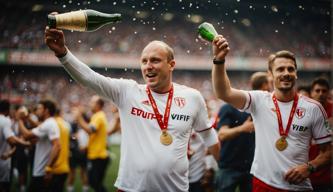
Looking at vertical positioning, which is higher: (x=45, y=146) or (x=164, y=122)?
(x=164, y=122)

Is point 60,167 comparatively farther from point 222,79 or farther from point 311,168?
point 311,168

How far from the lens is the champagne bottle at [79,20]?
2533mm

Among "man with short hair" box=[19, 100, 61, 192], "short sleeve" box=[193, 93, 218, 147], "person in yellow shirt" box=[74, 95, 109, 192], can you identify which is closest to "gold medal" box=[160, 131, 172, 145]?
"short sleeve" box=[193, 93, 218, 147]

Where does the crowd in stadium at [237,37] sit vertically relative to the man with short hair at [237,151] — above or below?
above

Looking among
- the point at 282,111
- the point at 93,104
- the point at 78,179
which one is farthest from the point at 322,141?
the point at 78,179

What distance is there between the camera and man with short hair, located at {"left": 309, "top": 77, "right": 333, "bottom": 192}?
439 centimetres

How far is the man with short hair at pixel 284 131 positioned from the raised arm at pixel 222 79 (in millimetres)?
10

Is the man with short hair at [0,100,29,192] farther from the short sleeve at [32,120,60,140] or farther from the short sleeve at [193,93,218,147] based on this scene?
the short sleeve at [193,93,218,147]

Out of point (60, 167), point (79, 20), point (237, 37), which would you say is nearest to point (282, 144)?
point (79, 20)

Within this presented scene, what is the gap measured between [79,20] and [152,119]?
3.05 ft

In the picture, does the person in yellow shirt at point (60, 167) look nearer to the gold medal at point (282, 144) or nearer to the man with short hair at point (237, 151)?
the man with short hair at point (237, 151)

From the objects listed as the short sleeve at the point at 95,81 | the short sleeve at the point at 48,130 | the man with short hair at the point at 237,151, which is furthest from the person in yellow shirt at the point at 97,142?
the short sleeve at the point at 95,81

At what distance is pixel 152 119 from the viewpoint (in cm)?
296

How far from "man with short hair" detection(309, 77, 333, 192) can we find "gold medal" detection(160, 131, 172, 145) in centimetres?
225
